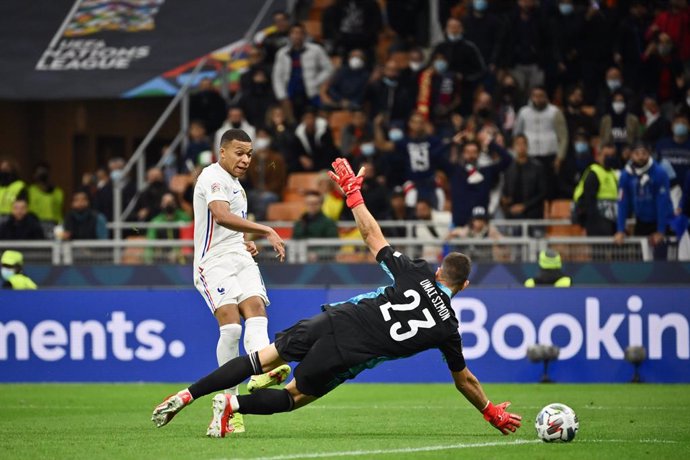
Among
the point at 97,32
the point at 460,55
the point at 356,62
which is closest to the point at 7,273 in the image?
the point at 97,32

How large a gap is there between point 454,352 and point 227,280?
217 centimetres

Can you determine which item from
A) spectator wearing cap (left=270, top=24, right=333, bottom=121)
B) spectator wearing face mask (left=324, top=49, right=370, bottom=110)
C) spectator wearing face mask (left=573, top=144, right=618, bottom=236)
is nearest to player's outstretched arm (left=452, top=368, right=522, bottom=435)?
spectator wearing face mask (left=573, top=144, right=618, bottom=236)

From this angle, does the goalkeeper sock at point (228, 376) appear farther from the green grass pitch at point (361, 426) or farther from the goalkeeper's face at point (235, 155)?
the goalkeeper's face at point (235, 155)

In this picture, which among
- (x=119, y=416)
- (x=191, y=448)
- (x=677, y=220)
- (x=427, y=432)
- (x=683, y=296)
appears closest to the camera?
Result: (x=191, y=448)

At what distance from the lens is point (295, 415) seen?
1353 cm

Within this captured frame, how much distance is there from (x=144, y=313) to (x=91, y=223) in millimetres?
3813

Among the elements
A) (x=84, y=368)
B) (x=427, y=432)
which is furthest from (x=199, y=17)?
(x=427, y=432)

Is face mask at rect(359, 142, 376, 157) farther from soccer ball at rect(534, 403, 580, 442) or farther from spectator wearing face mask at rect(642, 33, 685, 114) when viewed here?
soccer ball at rect(534, 403, 580, 442)

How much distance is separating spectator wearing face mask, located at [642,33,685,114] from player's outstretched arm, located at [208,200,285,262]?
42.6 feet

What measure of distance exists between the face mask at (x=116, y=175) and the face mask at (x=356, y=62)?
4207 mm

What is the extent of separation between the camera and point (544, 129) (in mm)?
21500

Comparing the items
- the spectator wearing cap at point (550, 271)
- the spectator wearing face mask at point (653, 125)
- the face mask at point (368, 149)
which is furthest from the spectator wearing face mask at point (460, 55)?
the spectator wearing cap at point (550, 271)

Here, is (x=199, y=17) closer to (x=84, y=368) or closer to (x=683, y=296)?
(x=84, y=368)

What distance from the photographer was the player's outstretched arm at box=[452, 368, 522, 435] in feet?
34.8
